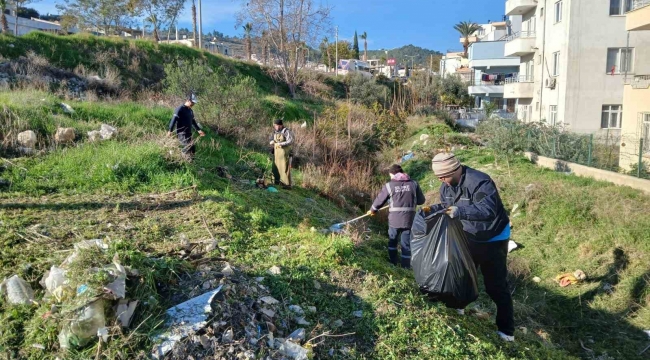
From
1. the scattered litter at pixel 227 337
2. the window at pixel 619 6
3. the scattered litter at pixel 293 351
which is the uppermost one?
the window at pixel 619 6

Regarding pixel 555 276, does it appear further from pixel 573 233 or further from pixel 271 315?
pixel 271 315

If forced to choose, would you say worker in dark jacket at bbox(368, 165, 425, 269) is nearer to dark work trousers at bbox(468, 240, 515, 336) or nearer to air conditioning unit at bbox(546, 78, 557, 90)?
dark work trousers at bbox(468, 240, 515, 336)

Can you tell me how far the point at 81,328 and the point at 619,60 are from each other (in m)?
26.1

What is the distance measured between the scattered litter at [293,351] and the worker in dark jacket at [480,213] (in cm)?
171

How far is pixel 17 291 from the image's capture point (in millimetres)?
3422

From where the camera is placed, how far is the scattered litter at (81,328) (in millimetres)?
3008

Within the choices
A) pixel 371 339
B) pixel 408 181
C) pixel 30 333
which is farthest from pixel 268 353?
pixel 408 181

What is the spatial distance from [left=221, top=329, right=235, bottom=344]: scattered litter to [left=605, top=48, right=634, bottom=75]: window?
25.1 metres

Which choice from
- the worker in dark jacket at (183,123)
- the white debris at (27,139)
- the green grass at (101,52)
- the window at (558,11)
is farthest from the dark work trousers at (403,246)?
the window at (558,11)

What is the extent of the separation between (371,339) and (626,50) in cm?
2441

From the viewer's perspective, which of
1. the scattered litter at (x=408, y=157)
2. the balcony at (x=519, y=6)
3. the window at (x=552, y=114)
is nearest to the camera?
the scattered litter at (x=408, y=157)

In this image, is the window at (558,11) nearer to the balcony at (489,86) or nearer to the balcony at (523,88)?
the balcony at (523,88)

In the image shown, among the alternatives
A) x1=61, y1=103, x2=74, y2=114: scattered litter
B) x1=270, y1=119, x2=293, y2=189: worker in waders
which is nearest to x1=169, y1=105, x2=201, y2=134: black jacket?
x1=270, y1=119, x2=293, y2=189: worker in waders

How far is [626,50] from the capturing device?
73.2 ft
